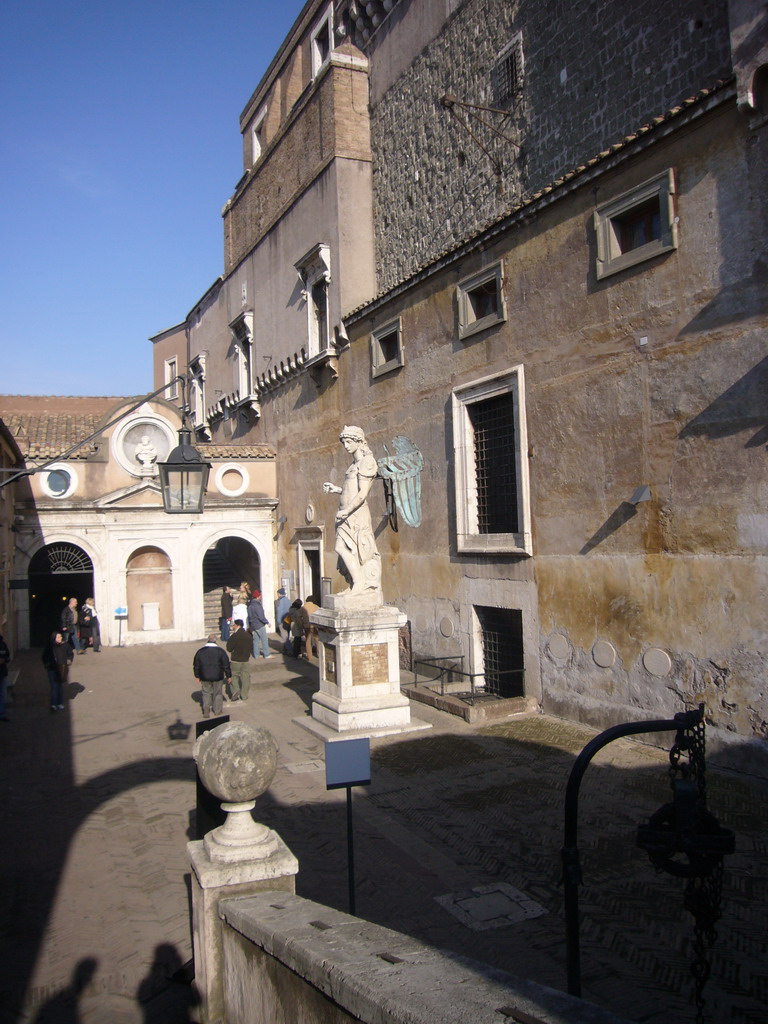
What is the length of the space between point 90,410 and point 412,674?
2605 centimetres

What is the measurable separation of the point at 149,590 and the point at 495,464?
12.5m

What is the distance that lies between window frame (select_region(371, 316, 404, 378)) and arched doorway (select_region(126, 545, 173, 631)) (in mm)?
9015

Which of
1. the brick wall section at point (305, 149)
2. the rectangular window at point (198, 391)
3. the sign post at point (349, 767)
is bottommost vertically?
the sign post at point (349, 767)

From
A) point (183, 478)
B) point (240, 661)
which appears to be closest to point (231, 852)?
point (183, 478)

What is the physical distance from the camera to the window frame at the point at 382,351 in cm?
1656

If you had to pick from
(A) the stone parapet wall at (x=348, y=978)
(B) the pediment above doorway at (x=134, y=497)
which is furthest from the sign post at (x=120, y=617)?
(A) the stone parapet wall at (x=348, y=978)

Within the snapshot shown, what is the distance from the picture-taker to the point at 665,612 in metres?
10.1

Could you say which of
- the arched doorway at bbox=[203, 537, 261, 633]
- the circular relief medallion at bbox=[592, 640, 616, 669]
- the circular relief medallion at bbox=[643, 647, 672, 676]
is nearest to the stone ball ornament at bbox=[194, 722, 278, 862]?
the circular relief medallion at bbox=[643, 647, 672, 676]

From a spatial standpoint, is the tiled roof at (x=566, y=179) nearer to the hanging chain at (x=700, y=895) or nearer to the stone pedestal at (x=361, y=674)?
the stone pedestal at (x=361, y=674)

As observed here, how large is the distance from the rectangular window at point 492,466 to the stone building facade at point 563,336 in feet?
0.18

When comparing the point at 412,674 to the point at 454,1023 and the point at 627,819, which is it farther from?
the point at 454,1023

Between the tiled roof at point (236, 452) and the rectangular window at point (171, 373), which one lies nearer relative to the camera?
the tiled roof at point (236, 452)

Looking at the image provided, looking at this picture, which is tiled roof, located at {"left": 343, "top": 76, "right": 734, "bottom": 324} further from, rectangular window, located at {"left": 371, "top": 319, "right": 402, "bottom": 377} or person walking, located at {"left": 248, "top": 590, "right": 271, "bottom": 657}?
person walking, located at {"left": 248, "top": 590, "right": 271, "bottom": 657}

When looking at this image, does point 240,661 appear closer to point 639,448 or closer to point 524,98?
point 639,448
